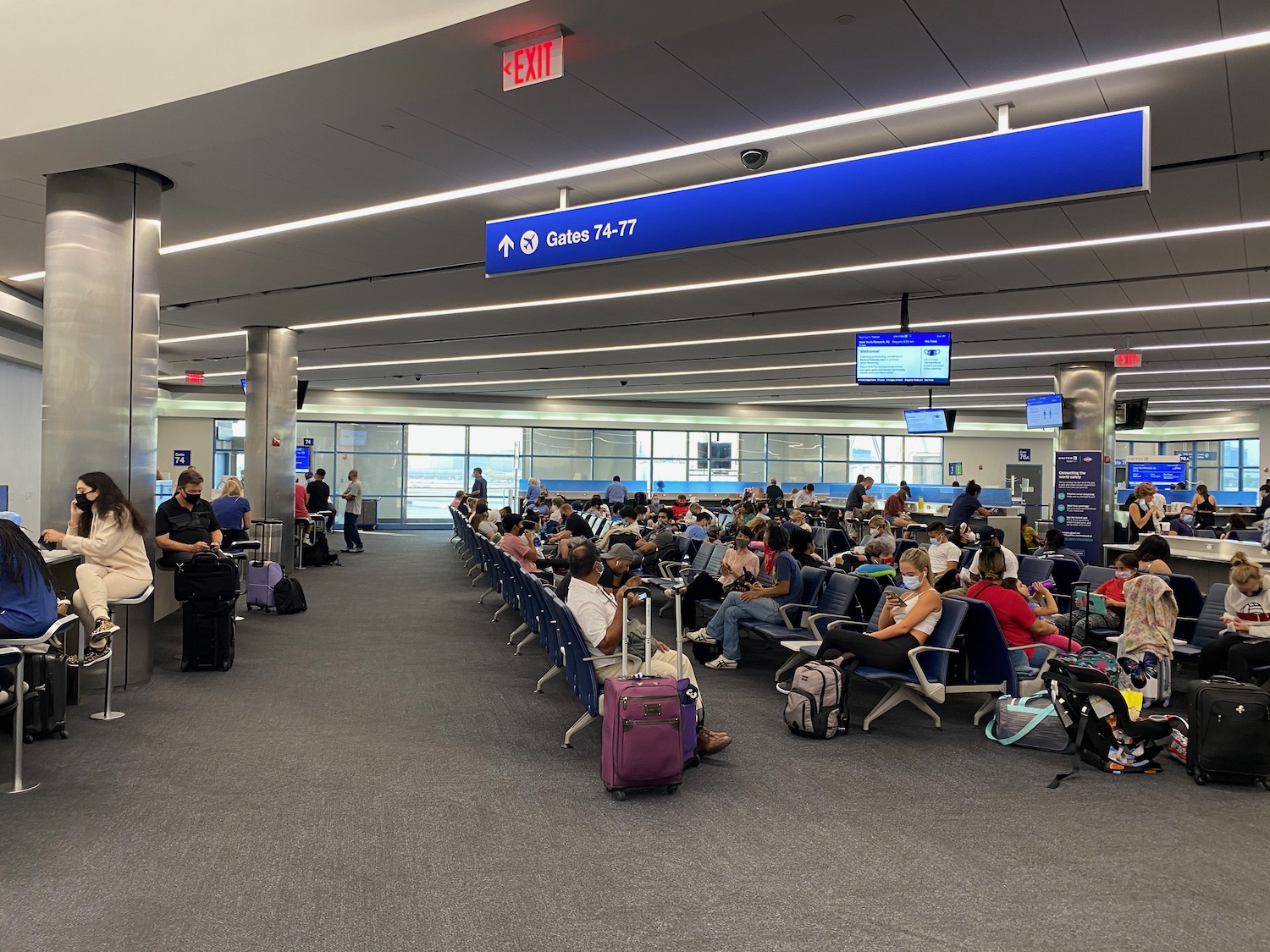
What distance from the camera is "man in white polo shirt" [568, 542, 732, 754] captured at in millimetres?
5457

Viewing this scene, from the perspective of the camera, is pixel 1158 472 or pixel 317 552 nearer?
pixel 317 552

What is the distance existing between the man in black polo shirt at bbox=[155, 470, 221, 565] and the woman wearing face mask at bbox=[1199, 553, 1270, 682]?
791 centimetres

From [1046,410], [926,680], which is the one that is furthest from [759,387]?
[926,680]

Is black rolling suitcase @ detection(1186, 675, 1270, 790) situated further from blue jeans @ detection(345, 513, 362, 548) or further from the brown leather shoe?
blue jeans @ detection(345, 513, 362, 548)

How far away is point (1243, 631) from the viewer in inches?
261

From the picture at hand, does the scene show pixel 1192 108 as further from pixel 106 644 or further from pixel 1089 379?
pixel 1089 379

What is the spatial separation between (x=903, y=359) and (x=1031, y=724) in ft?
18.6

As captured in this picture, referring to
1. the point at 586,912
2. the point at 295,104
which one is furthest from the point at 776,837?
the point at 295,104

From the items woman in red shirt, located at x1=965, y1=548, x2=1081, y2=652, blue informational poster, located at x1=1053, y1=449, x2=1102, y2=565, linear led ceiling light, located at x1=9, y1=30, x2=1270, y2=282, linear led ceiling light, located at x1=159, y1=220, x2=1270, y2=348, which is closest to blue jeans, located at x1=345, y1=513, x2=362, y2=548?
linear led ceiling light, located at x1=159, y1=220, x2=1270, y2=348

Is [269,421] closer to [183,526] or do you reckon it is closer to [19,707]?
[183,526]

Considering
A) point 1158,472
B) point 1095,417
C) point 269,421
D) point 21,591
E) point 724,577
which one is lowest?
point 724,577

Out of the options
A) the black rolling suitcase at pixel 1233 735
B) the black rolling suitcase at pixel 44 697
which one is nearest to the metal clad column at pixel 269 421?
the black rolling suitcase at pixel 44 697

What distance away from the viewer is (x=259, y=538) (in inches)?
556

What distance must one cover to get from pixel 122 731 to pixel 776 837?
4.10 metres
